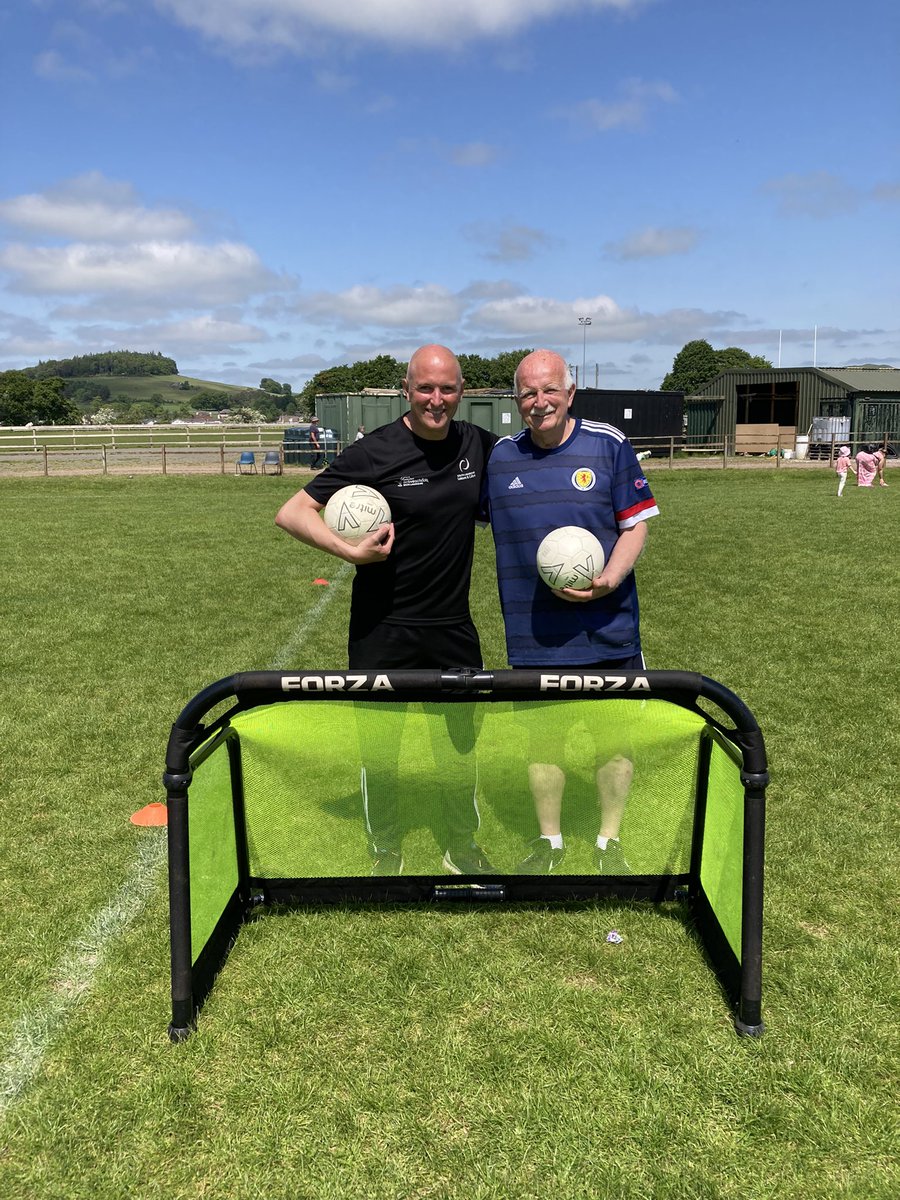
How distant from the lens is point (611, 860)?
12.4ft

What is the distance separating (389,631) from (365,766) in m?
0.64

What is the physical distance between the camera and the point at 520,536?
3.75 meters

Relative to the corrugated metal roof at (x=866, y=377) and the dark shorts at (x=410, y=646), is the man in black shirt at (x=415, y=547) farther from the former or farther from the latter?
the corrugated metal roof at (x=866, y=377)

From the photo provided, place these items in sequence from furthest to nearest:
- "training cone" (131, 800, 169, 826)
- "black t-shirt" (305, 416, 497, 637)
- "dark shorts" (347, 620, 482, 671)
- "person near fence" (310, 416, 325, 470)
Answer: "person near fence" (310, 416, 325, 470) < "training cone" (131, 800, 169, 826) < "dark shorts" (347, 620, 482, 671) < "black t-shirt" (305, 416, 497, 637)

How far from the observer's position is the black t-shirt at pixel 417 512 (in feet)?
12.3

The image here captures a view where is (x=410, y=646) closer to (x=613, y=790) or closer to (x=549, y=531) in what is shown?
(x=549, y=531)

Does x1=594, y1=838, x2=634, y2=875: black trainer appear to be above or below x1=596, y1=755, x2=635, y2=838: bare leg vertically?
below

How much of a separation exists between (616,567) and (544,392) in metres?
0.78

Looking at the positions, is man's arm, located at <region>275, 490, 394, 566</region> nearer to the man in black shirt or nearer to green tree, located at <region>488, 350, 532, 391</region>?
the man in black shirt

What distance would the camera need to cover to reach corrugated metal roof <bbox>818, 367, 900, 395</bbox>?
45.7m

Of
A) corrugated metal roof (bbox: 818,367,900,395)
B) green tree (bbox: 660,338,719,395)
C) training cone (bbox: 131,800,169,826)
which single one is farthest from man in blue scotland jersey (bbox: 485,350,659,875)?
green tree (bbox: 660,338,719,395)

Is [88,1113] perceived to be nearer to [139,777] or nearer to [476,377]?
[139,777]

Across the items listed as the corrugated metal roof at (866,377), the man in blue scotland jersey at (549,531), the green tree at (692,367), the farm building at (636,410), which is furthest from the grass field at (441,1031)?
the green tree at (692,367)

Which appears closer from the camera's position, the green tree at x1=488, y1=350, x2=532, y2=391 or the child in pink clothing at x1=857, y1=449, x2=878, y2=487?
the child in pink clothing at x1=857, y1=449, x2=878, y2=487
